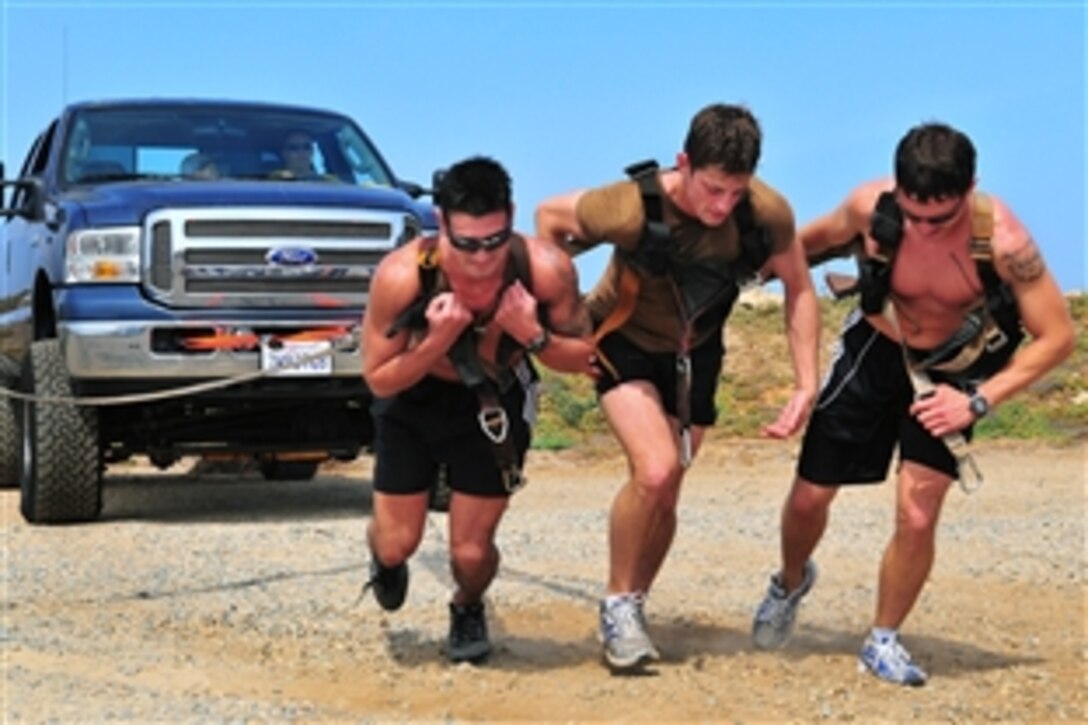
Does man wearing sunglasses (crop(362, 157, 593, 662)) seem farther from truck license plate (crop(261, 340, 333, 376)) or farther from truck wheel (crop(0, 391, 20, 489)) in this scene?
truck wheel (crop(0, 391, 20, 489))

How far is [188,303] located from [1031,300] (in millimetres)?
5193

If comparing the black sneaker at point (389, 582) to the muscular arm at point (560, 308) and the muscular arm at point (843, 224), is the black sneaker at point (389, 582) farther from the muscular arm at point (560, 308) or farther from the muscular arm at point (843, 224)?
the muscular arm at point (843, 224)

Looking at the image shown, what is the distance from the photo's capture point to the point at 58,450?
10.0 meters

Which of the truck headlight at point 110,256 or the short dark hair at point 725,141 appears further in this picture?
the truck headlight at point 110,256

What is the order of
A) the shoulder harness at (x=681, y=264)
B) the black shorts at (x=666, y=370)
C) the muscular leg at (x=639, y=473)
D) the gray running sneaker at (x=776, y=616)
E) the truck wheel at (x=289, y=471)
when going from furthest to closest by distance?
1. the truck wheel at (x=289, y=471)
2. the gray running sneaker at (x=776, y=616)
3. the black shorts at (x=666, y=370)
4. the muscular leg at (x=639, y=473)
5. the shoulder harness at (x=681, y=264)

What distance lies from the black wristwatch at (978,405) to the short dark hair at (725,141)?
108cm

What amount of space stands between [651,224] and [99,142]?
593 cm

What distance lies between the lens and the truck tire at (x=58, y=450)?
10.0 metres

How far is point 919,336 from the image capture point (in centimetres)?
633

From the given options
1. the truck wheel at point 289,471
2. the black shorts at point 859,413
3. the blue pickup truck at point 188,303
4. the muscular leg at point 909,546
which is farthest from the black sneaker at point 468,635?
the truck wheel at point 289,471

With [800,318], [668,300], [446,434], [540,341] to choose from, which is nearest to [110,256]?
[446,434]

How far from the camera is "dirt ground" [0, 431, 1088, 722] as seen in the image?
5938 mm

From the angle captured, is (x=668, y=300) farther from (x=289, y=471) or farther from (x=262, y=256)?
(x=289, y=471)

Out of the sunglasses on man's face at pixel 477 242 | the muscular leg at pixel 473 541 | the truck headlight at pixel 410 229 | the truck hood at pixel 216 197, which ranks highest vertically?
the sunglasses on man's face at pixel 477 242
